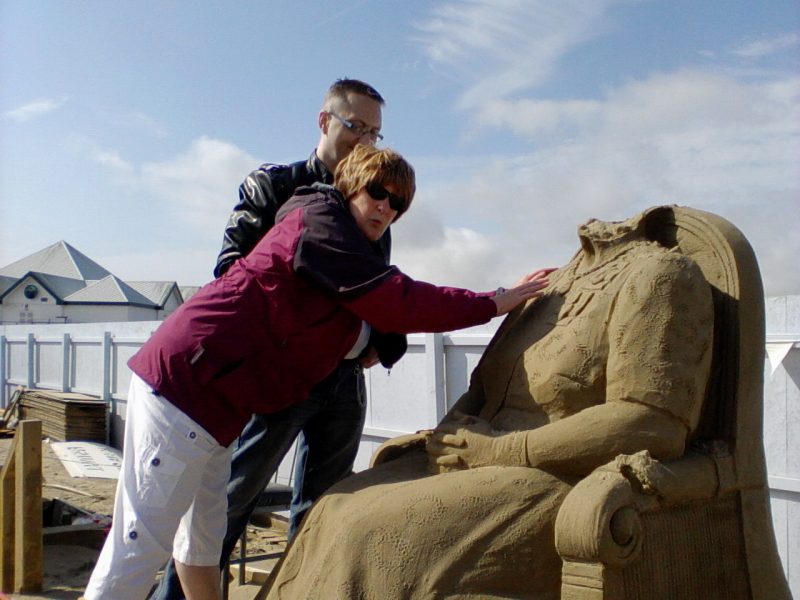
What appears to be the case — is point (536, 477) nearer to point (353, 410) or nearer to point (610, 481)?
point (610, 481)

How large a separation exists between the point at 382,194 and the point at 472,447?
0.77 m

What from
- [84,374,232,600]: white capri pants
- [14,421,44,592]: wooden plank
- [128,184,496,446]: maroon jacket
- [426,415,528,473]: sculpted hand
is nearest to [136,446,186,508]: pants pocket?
[84,374,232,600]: white capri pants

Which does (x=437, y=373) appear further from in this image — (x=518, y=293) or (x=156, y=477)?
(x=156, y=477)

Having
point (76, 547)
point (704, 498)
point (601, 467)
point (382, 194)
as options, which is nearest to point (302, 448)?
point (382, 194)

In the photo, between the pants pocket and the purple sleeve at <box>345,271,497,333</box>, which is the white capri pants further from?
the purple sleeve at <box>345,271,497,333</box>

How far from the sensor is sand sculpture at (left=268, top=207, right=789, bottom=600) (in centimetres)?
194

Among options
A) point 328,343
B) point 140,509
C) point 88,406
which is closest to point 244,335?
point 328,343

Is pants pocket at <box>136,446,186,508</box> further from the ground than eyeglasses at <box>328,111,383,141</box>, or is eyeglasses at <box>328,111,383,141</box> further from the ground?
eyeglasses at <box>328,111,383,141</box>

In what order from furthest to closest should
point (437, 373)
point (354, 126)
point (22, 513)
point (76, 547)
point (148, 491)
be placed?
point (437, 373) < point (76, 547) < point (22, 513) < point (354, 126) < point (148, 491)

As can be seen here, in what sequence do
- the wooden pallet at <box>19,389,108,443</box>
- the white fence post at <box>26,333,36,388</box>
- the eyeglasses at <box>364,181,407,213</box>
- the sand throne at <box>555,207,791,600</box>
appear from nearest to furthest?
the sand throne at <box>555,207,791,600</box> → the eyeglasses at <box>364,181,407,213</box> → the wooden pallet at <box>19,389,108,443</box> → the white fence post at <box>26,333,36,388</box>

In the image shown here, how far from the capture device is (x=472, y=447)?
221cm

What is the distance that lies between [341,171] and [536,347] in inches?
31.0

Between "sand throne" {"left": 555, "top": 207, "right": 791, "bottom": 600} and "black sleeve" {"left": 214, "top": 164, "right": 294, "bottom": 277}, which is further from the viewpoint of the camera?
"black sleeve" {"left": 214, "top": 164, "right": 294, "bottom": 277}

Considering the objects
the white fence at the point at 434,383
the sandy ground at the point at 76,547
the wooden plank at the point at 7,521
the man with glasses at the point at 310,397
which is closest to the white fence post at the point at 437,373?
the white fence at the point at 434,383
